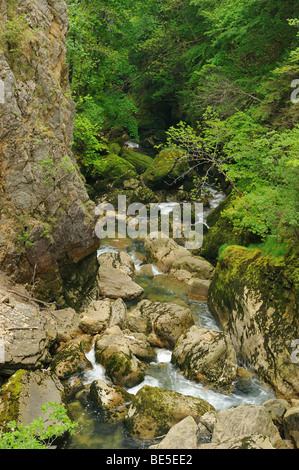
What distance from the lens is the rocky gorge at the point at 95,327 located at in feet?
22.2

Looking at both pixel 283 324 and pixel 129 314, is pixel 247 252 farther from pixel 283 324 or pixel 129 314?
pixel 129 314

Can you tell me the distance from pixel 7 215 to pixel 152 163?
1445cm

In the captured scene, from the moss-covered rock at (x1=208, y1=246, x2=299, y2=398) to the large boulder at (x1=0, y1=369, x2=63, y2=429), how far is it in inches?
182

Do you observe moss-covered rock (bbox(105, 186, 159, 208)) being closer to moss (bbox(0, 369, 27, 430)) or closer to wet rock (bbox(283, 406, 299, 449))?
moss (bbox(0, 369, 27, 430))

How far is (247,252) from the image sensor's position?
1067 centimetres

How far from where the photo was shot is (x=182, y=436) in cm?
618

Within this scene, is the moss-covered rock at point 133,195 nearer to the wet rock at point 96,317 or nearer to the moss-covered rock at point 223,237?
the moss-covered rock at point 223,237

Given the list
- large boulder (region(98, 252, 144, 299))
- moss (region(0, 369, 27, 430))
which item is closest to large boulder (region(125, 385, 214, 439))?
moss (region(0, 369, 27, 430))

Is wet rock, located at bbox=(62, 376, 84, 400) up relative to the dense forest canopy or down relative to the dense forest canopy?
down

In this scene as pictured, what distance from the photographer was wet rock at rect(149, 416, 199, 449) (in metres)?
6.02

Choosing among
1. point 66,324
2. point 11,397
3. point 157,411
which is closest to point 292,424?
point 157,411

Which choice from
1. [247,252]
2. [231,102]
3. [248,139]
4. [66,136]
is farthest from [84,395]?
[231,102]

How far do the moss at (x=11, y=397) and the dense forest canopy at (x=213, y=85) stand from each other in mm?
6488
